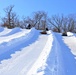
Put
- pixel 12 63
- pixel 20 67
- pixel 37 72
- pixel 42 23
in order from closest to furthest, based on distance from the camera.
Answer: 1. pixel 37 72
2. pixel 20 67
3. pixel 12 63
4. pixel 42 23

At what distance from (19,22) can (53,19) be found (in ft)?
33.7

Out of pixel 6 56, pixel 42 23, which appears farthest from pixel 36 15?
pixel 6 56

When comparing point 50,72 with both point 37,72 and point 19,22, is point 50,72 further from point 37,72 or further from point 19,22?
point 19,22

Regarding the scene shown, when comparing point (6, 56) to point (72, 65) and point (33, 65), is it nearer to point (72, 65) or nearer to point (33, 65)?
point (33, 65)

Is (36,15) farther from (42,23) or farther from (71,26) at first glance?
(71,26)

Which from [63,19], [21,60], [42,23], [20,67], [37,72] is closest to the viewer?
[37,72]

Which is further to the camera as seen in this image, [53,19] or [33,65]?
[53,19]

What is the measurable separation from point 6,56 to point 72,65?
218cm

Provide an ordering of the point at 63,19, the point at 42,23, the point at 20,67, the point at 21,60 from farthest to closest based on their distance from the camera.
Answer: the point at 63,19, the point at 42,23, the point at 21,60, the point at 20,67

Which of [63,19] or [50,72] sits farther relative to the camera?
[63,19]

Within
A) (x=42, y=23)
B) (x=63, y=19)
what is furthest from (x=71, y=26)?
(x=42, y=23)

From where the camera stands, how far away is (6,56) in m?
7.03

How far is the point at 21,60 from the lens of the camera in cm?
664

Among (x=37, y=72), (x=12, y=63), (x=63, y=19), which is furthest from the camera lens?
(x=63, y=19)
